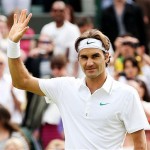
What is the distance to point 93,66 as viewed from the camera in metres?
6.25

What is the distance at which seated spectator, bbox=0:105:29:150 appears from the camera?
922 cm

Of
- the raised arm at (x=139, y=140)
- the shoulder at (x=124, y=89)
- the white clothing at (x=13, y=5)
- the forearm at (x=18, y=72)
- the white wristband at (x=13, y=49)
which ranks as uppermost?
the white clothing at (x=13, y=5)

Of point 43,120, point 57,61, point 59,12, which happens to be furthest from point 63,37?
point 43,120

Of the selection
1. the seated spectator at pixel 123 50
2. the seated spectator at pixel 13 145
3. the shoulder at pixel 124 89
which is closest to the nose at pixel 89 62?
the shoulder at pixel 124 89

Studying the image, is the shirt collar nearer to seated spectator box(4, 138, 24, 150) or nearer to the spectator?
seated spectator box(4, 138, 24, 150)

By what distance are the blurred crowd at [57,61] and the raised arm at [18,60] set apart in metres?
2.07

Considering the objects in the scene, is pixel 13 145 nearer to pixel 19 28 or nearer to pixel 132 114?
pixel 19 28

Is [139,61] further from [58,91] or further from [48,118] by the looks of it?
[58,91]

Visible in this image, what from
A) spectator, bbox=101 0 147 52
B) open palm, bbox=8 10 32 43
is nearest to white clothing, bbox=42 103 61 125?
spectator, bbox=101 0 147 52

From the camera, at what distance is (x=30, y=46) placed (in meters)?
13.4

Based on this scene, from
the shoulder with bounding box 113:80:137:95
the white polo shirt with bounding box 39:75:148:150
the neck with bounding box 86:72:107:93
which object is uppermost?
the neck with bounding box 86:72:107:93

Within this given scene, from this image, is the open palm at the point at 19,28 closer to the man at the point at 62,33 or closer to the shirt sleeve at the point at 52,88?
the shirt sleeve at the point at 52,88

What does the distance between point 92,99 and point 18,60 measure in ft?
2.14

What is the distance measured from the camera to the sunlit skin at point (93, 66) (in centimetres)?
626
